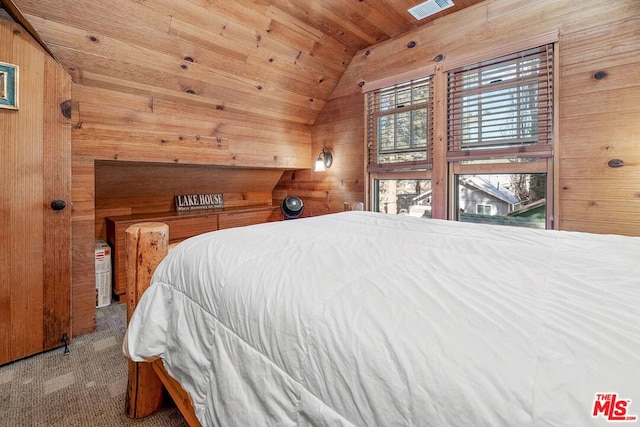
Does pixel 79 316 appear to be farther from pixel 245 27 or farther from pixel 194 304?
pixel 245 27

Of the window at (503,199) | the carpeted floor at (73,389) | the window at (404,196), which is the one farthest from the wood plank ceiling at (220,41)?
the carpeted floor at (73,389)

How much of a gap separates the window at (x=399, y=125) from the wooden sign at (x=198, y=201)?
191cm

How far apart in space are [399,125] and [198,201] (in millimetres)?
2423

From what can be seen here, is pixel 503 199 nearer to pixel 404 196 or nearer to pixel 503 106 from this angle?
pixel 503 106

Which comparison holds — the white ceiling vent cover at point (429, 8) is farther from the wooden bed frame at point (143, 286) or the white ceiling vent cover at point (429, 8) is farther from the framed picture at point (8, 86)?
the framed picture at point (8, 86)

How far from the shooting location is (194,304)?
3.34 ft

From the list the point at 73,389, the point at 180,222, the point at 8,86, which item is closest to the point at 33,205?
the point at 8,86

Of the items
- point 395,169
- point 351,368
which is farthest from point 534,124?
point 351,368

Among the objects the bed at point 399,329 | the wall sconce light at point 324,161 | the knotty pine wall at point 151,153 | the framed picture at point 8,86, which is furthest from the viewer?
the wall sconce light at point 324,161

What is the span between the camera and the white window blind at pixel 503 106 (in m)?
2.20

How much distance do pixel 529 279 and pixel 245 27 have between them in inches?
102

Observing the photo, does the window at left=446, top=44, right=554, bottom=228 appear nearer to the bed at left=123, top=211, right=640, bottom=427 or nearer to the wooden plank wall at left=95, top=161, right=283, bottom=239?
the bed at left=123, top=211, right=640, bottom=427

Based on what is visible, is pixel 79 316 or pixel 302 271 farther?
pixel 79 316

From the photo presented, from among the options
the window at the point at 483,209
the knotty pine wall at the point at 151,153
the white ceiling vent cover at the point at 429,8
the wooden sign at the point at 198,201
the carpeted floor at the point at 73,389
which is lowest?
the carpeted floor at the point at 73,389
